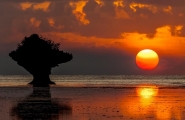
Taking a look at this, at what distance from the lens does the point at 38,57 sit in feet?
325

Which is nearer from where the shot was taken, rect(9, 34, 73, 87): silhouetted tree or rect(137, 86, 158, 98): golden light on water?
rect(137, 86, 158, 98): golden light on water

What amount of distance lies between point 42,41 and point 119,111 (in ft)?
213

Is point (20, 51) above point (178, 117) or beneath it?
above

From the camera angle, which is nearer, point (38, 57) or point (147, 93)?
point (147, 93)

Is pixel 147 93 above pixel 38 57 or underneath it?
underneath

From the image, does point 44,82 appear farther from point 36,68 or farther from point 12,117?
point 12,117

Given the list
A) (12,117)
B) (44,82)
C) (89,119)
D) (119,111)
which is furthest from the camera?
(44,82)

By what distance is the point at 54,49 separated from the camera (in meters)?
101

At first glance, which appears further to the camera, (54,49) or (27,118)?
(54,49)

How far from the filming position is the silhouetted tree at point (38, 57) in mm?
98938

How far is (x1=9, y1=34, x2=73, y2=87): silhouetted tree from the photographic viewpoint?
325ft

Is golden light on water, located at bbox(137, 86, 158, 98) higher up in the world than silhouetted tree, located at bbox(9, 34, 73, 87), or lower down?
lower down

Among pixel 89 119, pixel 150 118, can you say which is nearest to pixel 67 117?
pixel 89 119

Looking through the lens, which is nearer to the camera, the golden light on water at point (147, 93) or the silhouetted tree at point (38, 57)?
the golden light on water at point (147, 93)
